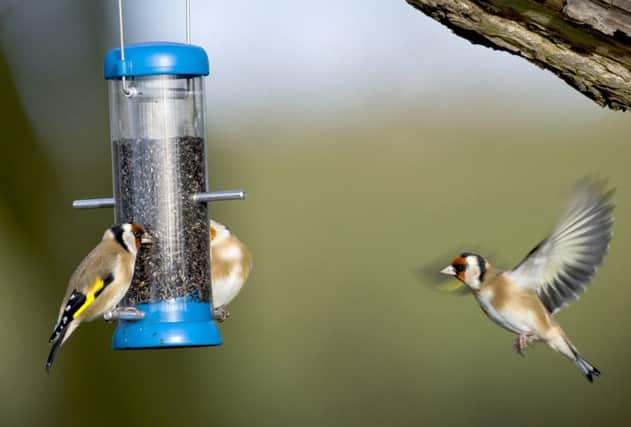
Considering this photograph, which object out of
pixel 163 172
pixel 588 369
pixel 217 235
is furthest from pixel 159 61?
pixel 588 369

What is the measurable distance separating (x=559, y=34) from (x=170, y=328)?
5.90ft

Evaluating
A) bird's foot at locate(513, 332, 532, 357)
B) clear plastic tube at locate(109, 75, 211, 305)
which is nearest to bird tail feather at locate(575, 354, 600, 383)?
bird's foot at locate(513, 332, 532, 357)

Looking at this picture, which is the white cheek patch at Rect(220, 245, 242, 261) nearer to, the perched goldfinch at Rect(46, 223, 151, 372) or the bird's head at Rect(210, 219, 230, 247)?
the bird's head at Rect(210, 219, 230, 247)

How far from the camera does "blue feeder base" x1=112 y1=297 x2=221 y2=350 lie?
12.2ft

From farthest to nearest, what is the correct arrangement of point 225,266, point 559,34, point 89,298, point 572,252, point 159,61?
point 225,266, point 572,252, point 89,298, point 159,61, point 559,34

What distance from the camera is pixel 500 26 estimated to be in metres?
2.75

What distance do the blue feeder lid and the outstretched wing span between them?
163 cm

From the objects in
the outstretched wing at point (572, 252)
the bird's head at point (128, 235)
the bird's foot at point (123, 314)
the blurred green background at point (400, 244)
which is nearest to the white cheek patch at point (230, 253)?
the bird's head at point (128, 235)

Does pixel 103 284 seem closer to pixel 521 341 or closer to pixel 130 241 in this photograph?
pixel 130 241

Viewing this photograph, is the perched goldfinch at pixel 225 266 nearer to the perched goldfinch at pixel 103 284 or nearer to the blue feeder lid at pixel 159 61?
the perched goldfinch at pixel 103 284

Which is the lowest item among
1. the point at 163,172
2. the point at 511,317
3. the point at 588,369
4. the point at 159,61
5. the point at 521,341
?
the point at 588,369

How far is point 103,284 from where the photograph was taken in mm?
3764

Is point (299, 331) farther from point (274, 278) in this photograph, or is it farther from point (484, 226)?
point (484, 226)

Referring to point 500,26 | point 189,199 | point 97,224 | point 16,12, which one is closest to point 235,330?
point 97,224
